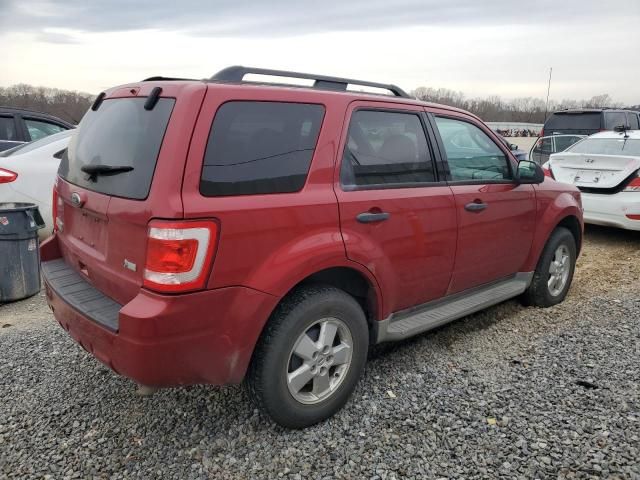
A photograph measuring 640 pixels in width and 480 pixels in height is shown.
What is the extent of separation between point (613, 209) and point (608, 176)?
446 mm

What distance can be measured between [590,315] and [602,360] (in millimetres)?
934

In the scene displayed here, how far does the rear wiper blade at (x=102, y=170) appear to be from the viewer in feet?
7.86

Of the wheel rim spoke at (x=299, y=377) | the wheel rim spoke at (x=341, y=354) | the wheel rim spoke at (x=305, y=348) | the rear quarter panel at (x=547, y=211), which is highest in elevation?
the rear quarter panel at (x=547, y=211)

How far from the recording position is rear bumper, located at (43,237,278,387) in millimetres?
2162

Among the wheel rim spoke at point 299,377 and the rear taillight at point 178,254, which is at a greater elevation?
the rear taillight at point 178,254

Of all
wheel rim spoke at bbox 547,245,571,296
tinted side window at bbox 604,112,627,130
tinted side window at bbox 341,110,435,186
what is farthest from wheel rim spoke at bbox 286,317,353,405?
tinted side window at bbox 604,112,627,130

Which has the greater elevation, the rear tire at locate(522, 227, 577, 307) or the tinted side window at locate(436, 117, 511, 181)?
the tinted side window at locate(436, 117, 511, 181)

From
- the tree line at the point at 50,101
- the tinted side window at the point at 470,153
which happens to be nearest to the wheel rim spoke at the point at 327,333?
the tinted side window at the point at 470,153

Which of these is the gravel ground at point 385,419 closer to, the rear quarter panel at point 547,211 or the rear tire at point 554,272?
the rear tire at point 554,272

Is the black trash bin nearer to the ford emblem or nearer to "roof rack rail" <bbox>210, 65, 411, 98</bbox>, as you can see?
the ford emblem

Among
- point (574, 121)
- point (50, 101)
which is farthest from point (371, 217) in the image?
point (50, 101)

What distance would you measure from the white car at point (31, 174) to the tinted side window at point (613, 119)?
1152 centimetres

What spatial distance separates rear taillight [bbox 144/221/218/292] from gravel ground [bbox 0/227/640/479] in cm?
99

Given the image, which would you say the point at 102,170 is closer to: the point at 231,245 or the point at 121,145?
the point at 121,145
